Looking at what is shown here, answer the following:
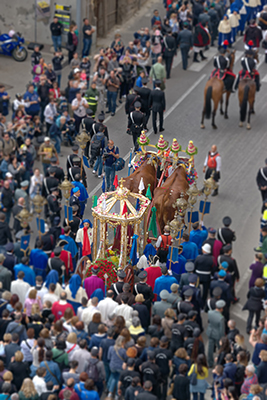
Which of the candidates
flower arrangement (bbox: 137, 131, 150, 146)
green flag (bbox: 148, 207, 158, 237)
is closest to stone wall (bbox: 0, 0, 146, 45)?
flower arrangement (bbox: 137, 131, 150, 146)

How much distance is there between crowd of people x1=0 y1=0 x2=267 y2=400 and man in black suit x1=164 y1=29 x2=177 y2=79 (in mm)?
5871

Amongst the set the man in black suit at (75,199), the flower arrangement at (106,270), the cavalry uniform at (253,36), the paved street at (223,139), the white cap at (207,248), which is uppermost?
the cavalry uniform at (253,36)

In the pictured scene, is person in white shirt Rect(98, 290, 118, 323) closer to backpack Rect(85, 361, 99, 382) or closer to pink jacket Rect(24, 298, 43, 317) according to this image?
pink jacket Rect(24, 298, 43, 317)

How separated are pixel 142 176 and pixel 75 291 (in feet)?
13.1

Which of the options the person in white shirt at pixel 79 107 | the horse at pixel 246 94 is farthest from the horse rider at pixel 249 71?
the person in white shirt at pixel 79 107

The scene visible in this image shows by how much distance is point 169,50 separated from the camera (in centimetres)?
2631

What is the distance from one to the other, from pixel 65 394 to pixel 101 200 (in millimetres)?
5208

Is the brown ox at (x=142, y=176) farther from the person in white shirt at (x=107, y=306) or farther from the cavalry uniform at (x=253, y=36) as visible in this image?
the cavalry uniform at (x=253, y=36)

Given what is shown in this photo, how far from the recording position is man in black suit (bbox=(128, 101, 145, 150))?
750 inches

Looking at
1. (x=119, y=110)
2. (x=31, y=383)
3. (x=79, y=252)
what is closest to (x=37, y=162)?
(x=119, y=110)

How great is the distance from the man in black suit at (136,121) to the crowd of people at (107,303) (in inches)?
1.2

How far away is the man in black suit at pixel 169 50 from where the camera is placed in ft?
85.8

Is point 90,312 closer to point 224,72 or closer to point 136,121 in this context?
point 136,121

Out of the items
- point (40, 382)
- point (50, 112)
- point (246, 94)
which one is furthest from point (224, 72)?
point (40, 382)
